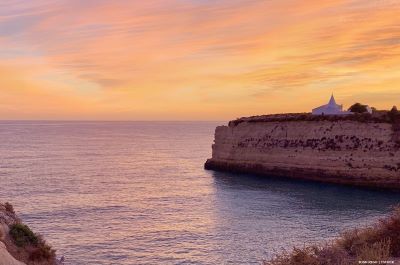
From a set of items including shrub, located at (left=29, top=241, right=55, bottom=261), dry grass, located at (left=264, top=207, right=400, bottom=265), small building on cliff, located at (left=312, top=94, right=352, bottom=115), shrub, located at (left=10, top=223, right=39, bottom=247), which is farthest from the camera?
small building on cliff, located at (left=312, top=94, right=352, bottom=115)

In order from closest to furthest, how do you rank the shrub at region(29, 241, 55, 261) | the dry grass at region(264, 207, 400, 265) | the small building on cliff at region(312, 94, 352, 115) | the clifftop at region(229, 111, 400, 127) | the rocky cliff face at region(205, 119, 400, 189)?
1. the dry grass at region(264, 207, 400, 265)
2. the shrub at region(29, 241, 55, 261)
3. the rocky cliff face at region(205, 119, 400, 189)
4. the clifftop at region(229, 111, 400, 127)
5. the small building on cliff at region(312, 94, 352, 115)

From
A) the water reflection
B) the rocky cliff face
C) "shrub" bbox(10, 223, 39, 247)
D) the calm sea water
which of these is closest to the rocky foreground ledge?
"shrub" bbox(10, 223, 39, 247)

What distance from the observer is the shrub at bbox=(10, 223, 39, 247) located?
1975 centimetres

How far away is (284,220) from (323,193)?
1706 cm

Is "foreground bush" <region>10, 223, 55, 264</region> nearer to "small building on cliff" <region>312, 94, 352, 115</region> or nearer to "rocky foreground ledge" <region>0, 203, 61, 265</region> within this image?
"rocky foreground ledge" <region>0, 203, 61, 265</region>

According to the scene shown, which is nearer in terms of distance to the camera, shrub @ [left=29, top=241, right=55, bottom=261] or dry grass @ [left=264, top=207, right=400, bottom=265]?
dry grass @ [left=264, top=207, right=400, bottom=265]

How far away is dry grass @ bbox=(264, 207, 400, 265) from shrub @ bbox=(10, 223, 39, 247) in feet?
40.8

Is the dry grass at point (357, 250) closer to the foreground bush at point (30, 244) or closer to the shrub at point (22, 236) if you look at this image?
the foreground bush at point (30, 244)

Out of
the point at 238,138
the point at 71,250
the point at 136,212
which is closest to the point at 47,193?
the point at 136,212

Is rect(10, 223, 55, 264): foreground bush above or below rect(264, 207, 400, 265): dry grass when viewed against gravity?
below

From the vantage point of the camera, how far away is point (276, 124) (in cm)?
7312

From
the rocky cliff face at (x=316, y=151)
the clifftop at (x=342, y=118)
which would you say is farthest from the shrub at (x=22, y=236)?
the clifftop at (x=342, y=118)

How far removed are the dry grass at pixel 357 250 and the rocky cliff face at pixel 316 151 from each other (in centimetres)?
4610

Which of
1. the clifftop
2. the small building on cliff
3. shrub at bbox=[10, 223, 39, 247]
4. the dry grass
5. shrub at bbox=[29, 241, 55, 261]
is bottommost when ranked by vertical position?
shrub at bbox=[29, 241, 55, 261]
